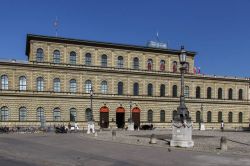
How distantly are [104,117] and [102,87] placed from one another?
5.69 metres

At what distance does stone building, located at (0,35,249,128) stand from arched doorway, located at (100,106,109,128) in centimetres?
6

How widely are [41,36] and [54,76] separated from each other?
7.62 m

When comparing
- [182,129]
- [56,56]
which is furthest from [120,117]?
[182,129]

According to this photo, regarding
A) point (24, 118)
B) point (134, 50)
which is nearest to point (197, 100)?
point (134, 50)

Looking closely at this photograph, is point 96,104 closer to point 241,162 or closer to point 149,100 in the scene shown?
point 149,100

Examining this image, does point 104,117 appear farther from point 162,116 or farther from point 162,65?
point 162,65

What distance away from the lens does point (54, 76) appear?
7075 cm

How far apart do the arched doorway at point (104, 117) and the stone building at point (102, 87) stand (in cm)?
6

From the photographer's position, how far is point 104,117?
74.5 meters

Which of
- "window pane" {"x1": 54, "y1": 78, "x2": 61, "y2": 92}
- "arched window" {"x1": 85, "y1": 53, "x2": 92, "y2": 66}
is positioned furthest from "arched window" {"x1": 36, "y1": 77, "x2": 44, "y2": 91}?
"arched window" {"x1": 85, "y1": 53, "x2": 92, "y2": 66}

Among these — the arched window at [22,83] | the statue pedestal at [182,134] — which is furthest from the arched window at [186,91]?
the statue pedestal at [182,134]

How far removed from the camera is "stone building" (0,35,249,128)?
223 feet

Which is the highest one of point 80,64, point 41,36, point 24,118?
point 41,36

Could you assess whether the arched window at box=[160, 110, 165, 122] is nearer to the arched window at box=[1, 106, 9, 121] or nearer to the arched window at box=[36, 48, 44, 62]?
the arched window at box=[36, 48, 44, 62]
